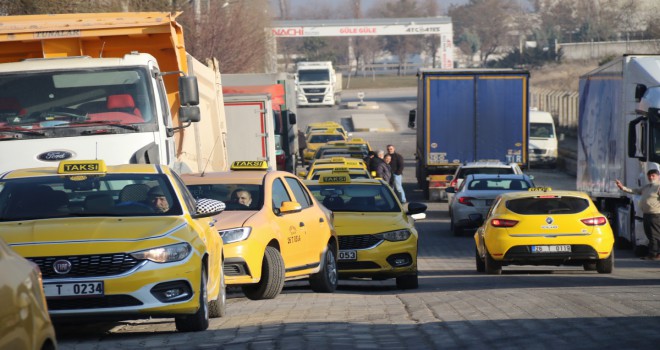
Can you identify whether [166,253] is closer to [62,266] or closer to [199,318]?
[199,318]

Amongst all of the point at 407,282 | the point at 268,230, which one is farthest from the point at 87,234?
the point at 407,282

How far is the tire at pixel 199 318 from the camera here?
33.4ft

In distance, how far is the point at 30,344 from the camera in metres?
5.86

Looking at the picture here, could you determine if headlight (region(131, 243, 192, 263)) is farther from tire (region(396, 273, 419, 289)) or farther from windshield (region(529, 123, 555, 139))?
windshield (region(529, 123, 555, 139))

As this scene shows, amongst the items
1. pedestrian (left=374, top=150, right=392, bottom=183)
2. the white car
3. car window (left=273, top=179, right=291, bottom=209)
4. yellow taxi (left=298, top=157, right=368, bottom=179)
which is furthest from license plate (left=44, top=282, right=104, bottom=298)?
pedestrian (left=374, top=150, right=392, bottom=183)

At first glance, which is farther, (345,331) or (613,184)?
(613,184)

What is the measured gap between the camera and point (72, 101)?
14984 mm

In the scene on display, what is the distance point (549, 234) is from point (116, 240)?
377 inches

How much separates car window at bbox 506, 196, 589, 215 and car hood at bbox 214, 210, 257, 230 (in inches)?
246

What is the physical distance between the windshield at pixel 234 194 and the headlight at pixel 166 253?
3461 mm

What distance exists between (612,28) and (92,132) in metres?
104

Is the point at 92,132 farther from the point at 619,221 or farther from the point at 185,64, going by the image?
the point at 619,221

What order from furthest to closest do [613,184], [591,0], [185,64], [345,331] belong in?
[591,0], [613,184], [185,64], [345,331]

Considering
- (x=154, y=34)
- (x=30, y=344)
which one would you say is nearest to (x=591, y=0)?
(x=154, y=34)
